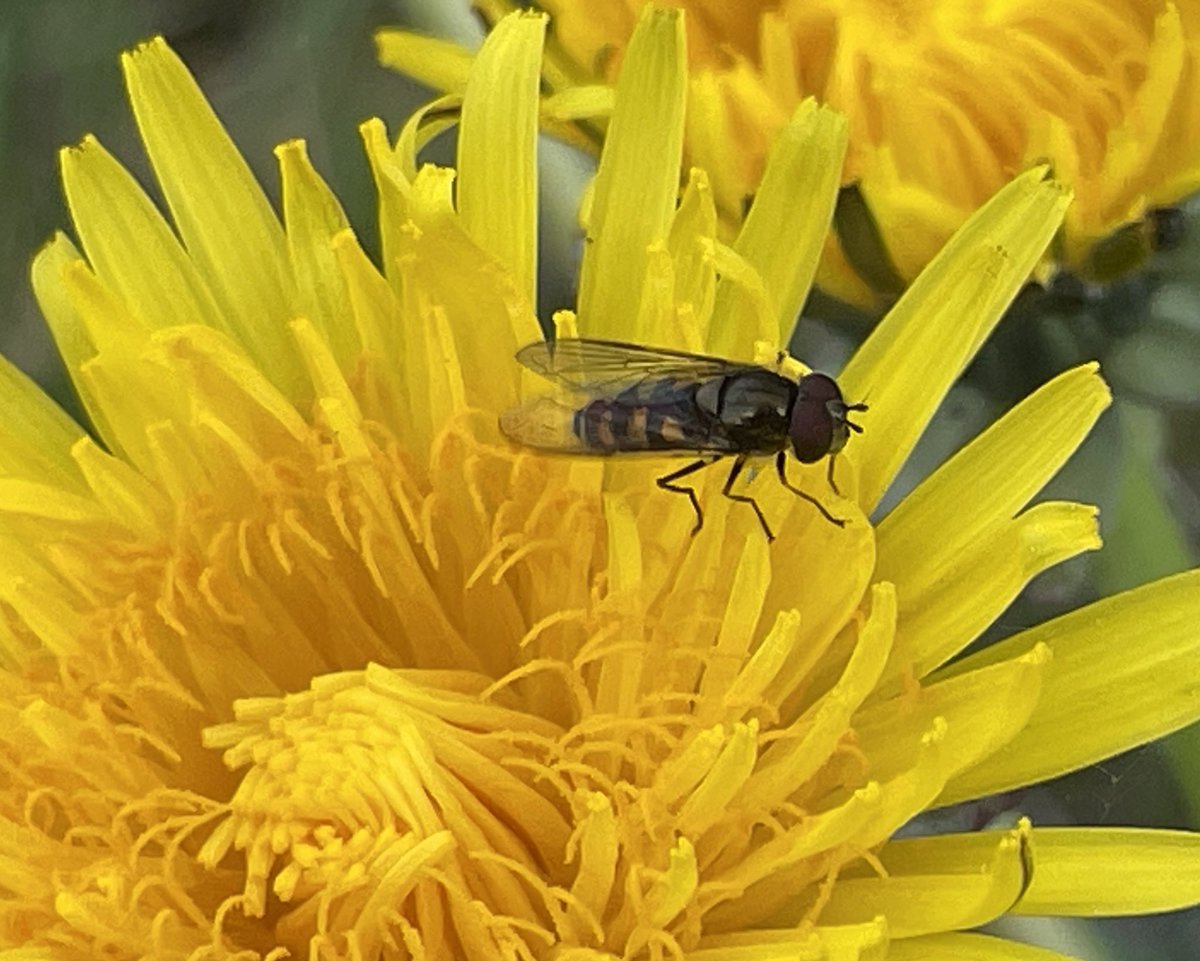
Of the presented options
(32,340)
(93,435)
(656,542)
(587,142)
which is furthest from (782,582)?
(32,340)

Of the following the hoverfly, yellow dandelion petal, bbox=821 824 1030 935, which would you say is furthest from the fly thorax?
yellow dandelion petal, bbox=821 824 1030 935

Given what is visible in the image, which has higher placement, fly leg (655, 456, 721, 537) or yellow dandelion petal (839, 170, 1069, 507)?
yellow dandelion petal (839, 170, 1069, 507)

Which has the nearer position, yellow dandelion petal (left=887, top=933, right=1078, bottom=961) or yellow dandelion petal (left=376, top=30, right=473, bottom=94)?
yellow dandelion petal (left=887, top=933, right=1078, bottom=961)

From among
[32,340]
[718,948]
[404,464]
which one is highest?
[32,340]

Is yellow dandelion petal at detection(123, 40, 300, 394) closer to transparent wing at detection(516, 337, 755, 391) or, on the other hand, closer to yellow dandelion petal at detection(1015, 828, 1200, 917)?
transparent wing at detection(516, 337, 755, 391)

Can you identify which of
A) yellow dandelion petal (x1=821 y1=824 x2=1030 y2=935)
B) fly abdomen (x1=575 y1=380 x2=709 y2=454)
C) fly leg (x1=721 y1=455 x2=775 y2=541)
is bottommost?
yellow dandelion petal (x1=821 y1=824 x2=1030 y2=935)

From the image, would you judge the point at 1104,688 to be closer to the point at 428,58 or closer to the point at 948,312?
the point at 948,312

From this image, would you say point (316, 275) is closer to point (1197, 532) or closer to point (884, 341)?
point (884, 341)
